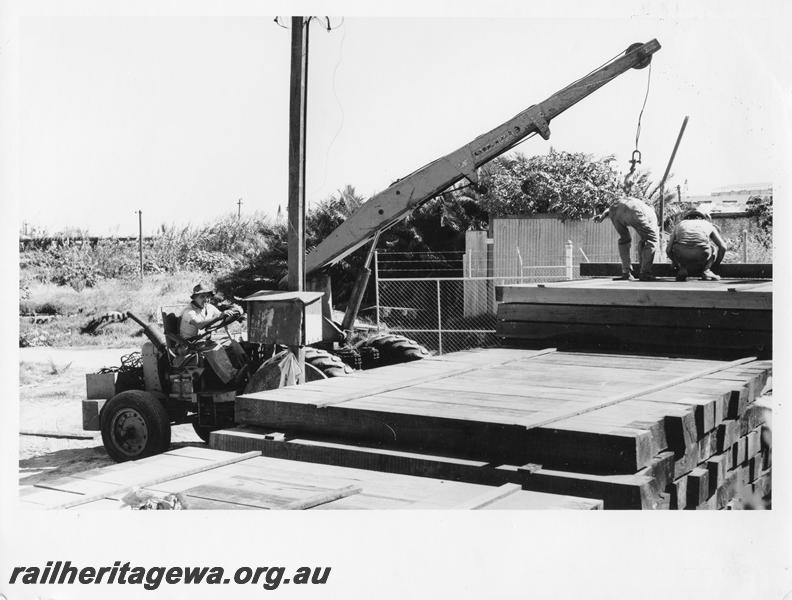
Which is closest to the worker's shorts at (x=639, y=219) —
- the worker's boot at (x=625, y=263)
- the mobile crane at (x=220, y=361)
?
the worker's boot at (x=625, y=263)

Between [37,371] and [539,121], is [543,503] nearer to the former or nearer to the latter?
[539,121]

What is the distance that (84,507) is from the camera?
3.91 m

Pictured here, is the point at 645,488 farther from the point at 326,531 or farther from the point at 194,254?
the point at 194,254

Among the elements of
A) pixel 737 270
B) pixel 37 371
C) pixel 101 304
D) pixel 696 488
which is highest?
pixel 737 270

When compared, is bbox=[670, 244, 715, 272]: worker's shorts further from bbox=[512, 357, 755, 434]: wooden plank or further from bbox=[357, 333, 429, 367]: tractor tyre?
bbox=[357, 333, 429, 367]: tractor tyre

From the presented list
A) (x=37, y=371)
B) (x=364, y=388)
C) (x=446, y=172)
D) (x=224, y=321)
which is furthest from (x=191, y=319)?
(x=37, y=371)

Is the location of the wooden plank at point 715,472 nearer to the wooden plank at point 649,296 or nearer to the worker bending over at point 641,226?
the wooden plank at point 649,296

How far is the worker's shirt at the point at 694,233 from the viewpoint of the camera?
337 inches

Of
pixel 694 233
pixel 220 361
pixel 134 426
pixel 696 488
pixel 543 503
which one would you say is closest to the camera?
pixel 543 503

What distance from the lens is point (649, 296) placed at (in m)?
6.96

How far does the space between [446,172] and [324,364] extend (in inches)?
109

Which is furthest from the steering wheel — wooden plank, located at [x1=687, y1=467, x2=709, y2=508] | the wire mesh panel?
the wire mesh panel

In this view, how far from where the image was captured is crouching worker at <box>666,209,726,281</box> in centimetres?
860

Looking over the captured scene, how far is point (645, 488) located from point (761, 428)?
7.78 feet
